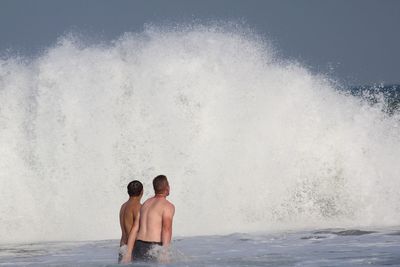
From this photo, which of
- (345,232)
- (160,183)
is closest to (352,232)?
(345,232)

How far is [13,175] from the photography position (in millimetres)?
18859

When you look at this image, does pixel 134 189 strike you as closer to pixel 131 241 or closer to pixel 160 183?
pixel 160 183

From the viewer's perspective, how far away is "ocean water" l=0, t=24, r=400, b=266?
1752 cm

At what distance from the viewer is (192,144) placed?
1934cm

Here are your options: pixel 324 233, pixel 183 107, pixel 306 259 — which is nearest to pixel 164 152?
pixel 183 107

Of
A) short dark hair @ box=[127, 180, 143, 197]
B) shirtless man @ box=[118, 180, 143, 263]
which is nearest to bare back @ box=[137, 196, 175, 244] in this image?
shirtless man @ box=[118, 180, 143, 263]

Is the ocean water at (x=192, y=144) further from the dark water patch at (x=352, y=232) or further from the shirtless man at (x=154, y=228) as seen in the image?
the shirtless man at (x=154, y=228)

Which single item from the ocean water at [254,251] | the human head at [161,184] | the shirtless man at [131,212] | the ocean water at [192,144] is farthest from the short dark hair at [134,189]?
the ocean water at [192,144]

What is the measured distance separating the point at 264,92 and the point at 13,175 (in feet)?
19.2

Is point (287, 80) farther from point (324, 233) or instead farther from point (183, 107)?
point (324, 233)

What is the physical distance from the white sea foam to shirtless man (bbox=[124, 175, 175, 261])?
5.58 meters

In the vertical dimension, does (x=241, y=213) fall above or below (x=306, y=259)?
above

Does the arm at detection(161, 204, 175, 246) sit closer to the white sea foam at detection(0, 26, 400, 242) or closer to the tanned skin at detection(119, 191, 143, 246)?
the tanned skin at detection(119, 191, 143, 246)

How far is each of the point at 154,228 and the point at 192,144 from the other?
884 centimetres
